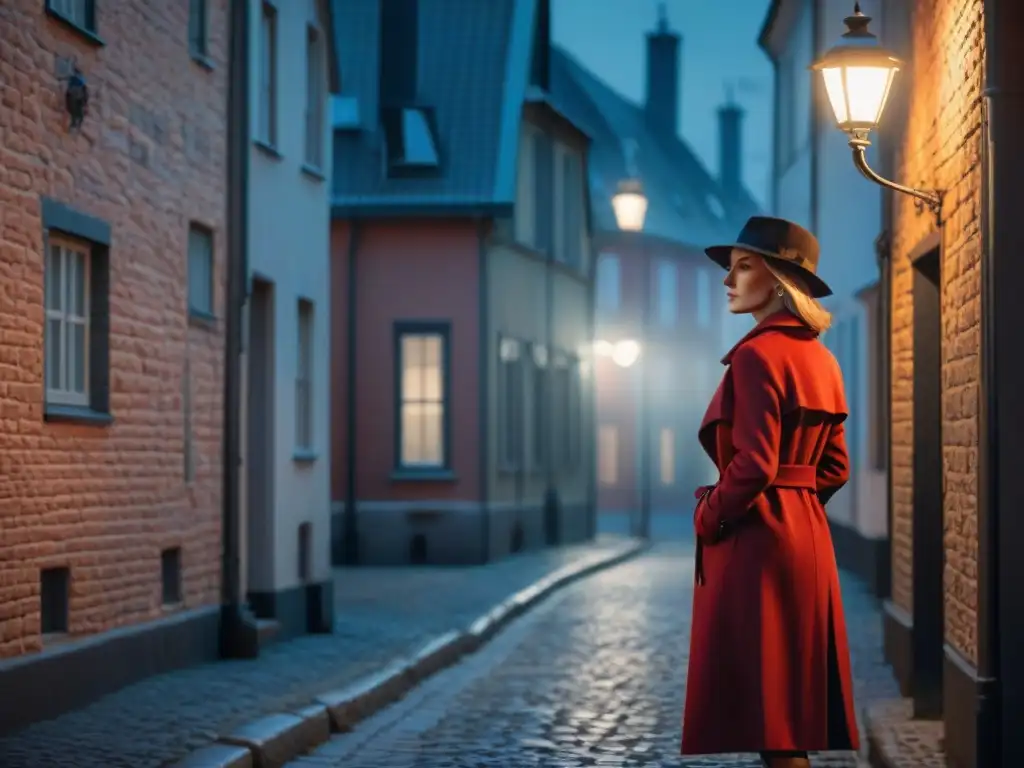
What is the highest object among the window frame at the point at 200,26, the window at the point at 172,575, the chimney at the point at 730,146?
the chimney at the point at 730,146

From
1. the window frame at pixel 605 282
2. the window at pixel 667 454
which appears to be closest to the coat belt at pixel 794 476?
the window frame at pixel 605 282

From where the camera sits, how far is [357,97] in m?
29.8

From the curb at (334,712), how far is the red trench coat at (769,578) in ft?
10.3

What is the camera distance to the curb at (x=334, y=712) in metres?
9.70

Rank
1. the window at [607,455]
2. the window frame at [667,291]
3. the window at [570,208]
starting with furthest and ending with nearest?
the window frame at [667,291] → the window at [607,455] → the window at [570,208]

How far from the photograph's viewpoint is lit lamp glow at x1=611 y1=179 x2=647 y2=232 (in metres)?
28.0

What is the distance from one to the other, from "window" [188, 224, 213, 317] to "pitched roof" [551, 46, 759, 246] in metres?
41.3

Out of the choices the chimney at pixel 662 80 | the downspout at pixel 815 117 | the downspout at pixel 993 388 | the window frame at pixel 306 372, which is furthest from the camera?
the chimney at pixel 662 80

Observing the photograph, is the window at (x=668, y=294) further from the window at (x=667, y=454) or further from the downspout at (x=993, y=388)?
the downspout at (x=993, y=388)

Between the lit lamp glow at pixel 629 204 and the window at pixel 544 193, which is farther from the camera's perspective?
the window at pixel 544 193

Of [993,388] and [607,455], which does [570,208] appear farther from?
[993,388]

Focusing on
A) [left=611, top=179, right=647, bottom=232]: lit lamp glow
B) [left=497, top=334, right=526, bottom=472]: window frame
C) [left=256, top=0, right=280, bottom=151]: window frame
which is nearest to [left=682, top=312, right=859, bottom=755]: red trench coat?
[left=256, top=0, right=280, bottom=151]: window frame

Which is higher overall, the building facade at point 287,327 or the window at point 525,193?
the window at point 525,193

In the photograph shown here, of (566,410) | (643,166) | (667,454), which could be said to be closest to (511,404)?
(566,410)
